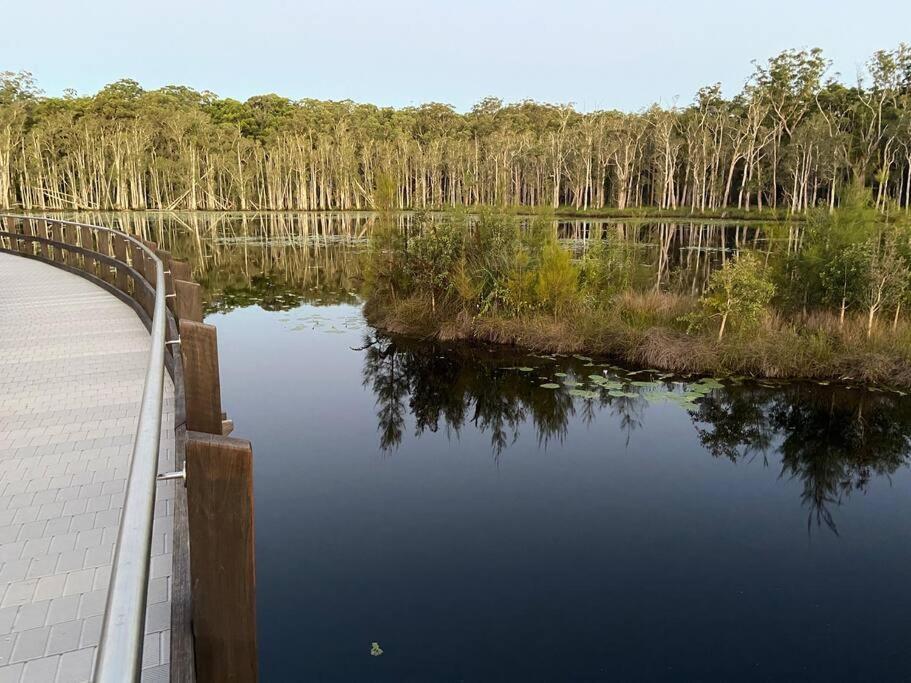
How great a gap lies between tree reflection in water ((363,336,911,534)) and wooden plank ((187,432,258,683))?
666cm

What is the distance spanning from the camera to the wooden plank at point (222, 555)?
2.05 metres

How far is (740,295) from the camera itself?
12.1m

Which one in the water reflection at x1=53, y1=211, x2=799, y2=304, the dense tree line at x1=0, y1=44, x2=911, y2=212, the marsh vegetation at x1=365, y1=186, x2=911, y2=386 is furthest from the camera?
the dense tree line at x1=0, y1=44, x2=911, y2=212

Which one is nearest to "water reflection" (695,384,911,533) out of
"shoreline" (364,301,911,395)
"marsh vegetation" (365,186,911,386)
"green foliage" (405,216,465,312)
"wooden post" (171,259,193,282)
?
"shoreline" (364,301,911,395)

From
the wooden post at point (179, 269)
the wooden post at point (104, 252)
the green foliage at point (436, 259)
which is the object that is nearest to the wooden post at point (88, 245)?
the wooden post at point (104, 252)

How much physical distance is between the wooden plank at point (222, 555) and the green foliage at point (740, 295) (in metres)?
11.1

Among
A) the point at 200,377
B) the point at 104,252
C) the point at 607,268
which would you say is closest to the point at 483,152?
the point at 607,268

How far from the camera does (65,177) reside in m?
72.9

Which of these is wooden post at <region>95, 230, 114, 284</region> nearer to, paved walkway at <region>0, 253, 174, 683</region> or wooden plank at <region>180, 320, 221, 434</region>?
paved walkway at <region>0, 253, 174, 683</region>

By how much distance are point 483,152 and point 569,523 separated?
74557 mm

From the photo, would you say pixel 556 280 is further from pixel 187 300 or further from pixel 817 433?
pixel 187 300

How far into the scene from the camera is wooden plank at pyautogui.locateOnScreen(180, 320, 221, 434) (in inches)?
118

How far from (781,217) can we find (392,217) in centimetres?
3844

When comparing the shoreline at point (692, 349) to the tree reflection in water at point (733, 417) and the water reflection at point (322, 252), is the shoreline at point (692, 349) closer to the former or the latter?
the tree reflection in water at point (733, 417)
